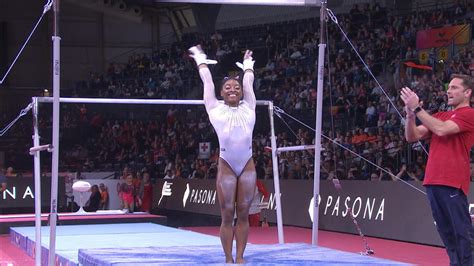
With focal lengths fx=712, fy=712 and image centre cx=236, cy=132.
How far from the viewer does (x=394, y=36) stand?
18.3 metres

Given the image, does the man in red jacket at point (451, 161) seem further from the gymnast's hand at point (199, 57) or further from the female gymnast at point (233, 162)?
the gymnast's hand at point (199, 57)

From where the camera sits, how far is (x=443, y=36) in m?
17.2

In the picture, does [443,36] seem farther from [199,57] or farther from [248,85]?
[199,57]

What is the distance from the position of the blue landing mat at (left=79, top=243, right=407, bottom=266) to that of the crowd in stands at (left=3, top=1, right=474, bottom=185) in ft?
17.8

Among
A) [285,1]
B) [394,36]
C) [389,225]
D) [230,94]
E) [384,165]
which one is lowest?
[389,225]

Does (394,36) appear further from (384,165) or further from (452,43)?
(384,165)

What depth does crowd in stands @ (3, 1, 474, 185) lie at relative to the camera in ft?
47.7

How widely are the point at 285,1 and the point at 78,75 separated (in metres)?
21.5

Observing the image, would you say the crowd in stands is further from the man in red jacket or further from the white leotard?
the man in red jacket

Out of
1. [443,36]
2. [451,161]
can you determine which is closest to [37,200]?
[451,161]

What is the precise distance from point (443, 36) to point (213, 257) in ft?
41.8

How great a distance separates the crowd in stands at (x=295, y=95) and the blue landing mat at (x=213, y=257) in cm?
543

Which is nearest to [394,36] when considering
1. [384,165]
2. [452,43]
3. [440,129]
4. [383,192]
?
[452,43]

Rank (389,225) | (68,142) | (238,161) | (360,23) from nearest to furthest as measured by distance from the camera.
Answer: (238,161)
(389,225)
(360,23)
(68,142)
